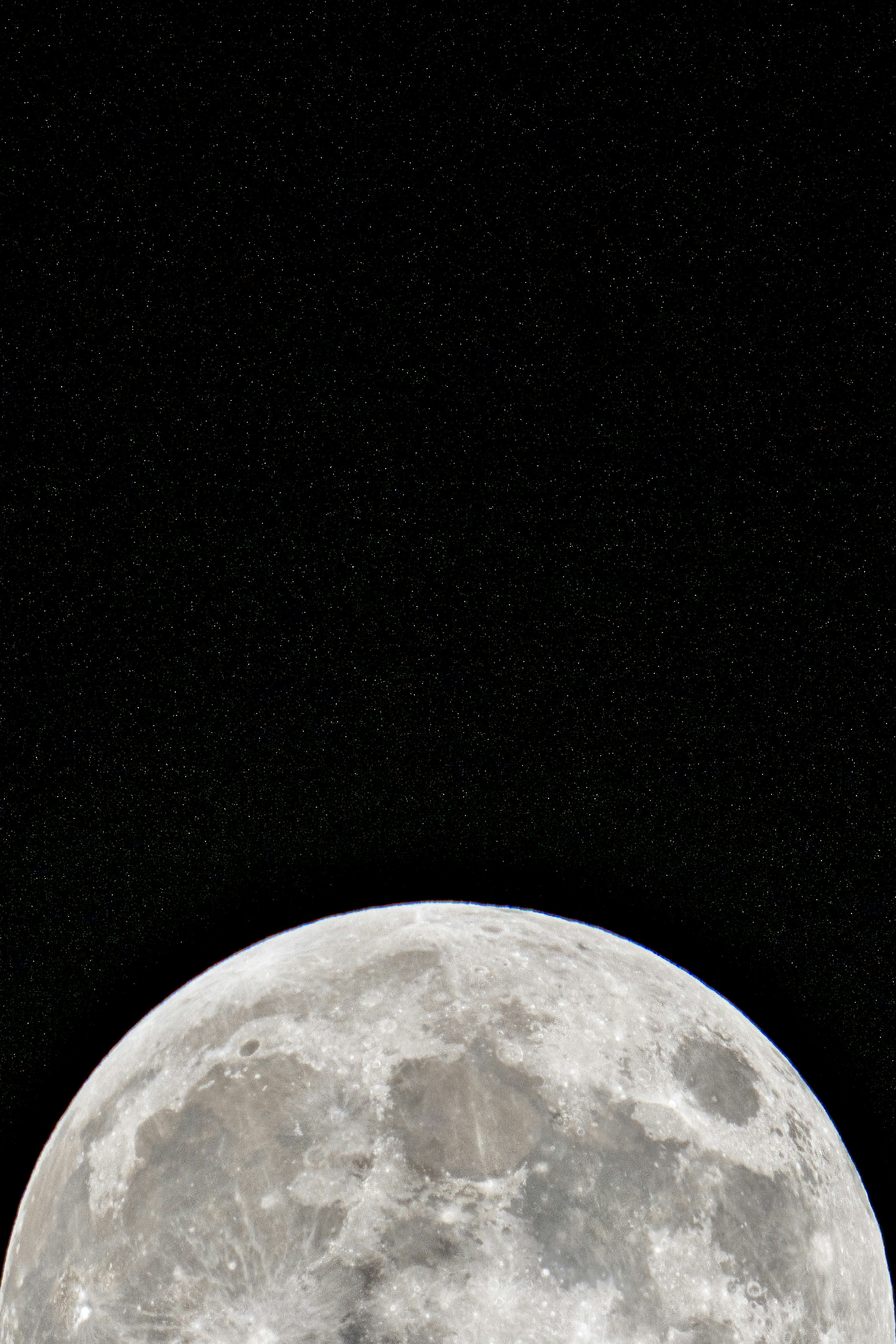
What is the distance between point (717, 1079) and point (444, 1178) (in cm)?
113

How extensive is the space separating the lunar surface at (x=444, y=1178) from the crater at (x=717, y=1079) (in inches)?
0.4

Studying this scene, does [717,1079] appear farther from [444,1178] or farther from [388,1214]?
[388,1214]

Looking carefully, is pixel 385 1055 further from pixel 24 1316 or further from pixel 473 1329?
pixel 24 1316

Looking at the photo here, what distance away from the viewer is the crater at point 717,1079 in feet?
11.7

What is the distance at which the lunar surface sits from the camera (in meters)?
3.07

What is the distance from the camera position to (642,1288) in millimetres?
3107

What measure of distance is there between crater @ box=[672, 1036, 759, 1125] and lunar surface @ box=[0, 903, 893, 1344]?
0.01 meters

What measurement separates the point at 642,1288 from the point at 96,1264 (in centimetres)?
183

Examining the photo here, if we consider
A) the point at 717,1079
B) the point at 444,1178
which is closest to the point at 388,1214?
the point at 444,1178

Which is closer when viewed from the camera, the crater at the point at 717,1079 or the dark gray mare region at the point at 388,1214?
the dark gray mare region at the point at 388,1214

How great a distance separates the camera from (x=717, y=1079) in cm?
366

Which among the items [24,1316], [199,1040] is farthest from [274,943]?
[24,1316]

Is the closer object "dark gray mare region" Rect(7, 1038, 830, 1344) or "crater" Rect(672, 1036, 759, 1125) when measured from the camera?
"dark gray mare region" Rect(7, 1038, 830, 1344)

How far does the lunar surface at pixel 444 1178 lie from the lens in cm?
307
